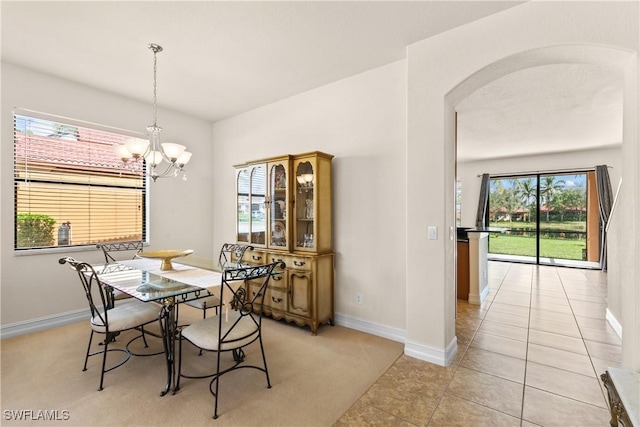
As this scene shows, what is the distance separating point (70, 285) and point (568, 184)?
9714 millimetres

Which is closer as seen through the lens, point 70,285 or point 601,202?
point 70,285

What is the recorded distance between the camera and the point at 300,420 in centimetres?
182

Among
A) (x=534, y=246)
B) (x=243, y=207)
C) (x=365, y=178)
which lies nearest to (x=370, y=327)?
(x=365, y=178)

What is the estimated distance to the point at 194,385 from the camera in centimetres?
218

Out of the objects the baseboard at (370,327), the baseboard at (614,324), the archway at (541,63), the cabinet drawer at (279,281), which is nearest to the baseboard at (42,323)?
the cabinet drawer at (279,281)

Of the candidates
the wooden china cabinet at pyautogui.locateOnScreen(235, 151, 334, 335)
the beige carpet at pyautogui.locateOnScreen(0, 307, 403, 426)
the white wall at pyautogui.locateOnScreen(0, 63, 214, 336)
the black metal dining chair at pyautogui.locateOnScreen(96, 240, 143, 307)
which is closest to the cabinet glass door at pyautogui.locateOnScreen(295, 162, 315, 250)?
the wooden china cabinet at pyautogui.locateOnScreen(235, 151, 334, 335)

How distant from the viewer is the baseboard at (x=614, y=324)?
10.1 feet

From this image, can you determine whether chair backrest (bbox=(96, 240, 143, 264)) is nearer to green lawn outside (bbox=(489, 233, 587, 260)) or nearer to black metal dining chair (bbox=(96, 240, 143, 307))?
black metal dining chair (bbox=(96, 240, 143, 307))

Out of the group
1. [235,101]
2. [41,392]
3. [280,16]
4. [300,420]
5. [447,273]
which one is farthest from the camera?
[235,101]

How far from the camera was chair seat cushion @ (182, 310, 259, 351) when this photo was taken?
1937mm

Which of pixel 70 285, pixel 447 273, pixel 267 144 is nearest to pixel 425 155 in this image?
pixel 447 273

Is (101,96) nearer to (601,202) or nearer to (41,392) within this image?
(41,392)

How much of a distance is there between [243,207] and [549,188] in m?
7.43

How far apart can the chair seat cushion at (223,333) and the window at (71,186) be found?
250cm
